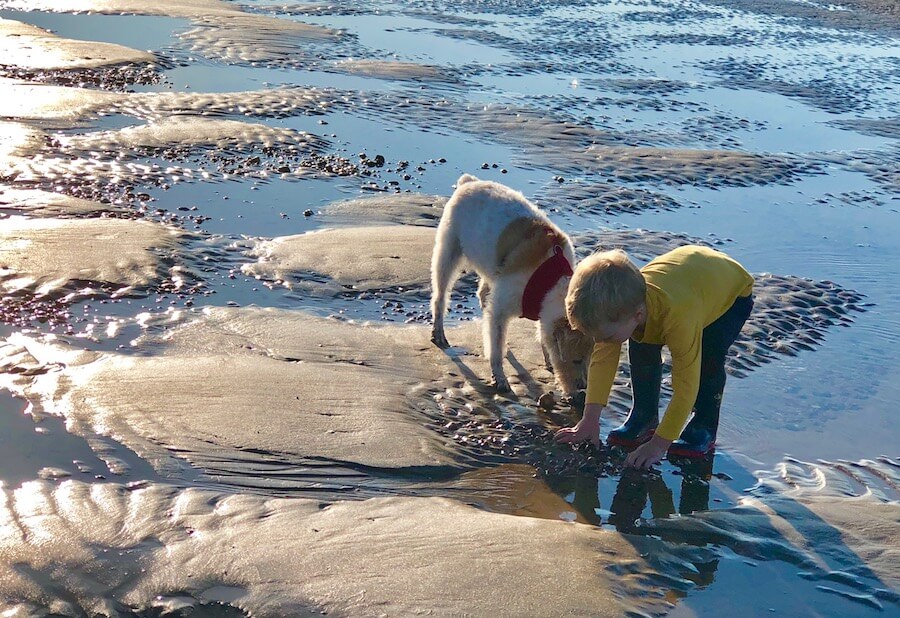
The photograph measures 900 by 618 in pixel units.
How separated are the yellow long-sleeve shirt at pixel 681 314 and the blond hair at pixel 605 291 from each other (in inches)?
10.1

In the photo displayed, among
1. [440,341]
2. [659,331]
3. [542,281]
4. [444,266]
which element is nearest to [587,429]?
[659,331]

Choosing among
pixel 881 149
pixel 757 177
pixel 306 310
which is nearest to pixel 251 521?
pixel 306 310

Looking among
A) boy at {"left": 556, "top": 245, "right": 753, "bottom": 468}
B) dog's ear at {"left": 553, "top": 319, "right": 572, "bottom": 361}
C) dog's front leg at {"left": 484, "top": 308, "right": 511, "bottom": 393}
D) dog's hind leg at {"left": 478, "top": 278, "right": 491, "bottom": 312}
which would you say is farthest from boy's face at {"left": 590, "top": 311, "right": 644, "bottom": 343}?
dog's hind leg at {"left": 478, "top": 278, "right": 491, "bottom": 312}

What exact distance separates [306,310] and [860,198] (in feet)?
21.9

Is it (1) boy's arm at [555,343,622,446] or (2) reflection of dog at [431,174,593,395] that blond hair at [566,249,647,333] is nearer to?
(1) boy's arm at [555,343,622,446]

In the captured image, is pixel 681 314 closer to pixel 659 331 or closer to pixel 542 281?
pixel 659 331

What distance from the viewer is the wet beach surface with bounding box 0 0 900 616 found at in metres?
3.97

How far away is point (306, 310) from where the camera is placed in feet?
22.0

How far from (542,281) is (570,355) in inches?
21.8

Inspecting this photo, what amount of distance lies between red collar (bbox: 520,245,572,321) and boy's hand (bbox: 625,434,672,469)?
4.49 ft

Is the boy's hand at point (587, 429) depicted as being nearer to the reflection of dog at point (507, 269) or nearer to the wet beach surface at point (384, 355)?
the wet beach surface at point (384, 355)

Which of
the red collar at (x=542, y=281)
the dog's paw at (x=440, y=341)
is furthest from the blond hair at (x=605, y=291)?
the dog's paw at (x=440, y=341)

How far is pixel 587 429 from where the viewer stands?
493cm

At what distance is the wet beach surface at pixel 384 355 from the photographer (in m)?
3.97
